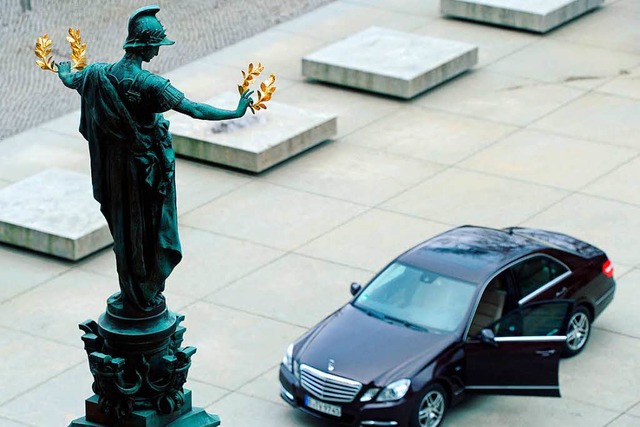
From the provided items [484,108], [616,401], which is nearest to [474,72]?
[484,108]

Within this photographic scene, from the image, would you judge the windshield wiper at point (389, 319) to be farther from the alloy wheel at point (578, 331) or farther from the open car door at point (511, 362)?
the alloy wheel at point (578, 331)

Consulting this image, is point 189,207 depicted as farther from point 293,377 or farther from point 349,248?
point 293,377

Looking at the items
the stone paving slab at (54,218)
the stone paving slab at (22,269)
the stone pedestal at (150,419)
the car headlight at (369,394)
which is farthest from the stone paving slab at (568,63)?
the stone pedestal at (150,419)

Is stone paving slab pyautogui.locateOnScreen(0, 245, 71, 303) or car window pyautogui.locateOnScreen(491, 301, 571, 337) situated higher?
car window pyautogui.locateOnScreen(491, 301, 571, 337)

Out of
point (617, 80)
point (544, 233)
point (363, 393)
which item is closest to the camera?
point (363, 393)

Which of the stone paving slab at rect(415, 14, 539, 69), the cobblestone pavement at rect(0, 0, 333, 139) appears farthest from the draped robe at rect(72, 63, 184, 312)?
the stone paving slab at rect(415, 14, 539, 69)

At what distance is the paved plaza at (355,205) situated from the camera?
15.6m

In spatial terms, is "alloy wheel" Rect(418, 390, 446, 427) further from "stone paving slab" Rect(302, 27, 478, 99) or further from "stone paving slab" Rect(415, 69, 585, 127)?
"stone paving slab" Rect(302, 27, 478, 99)

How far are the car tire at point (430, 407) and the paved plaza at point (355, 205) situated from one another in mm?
444

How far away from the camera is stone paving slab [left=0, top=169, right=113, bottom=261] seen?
18.3 meters

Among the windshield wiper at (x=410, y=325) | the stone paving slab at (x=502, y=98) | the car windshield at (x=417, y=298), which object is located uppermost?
the car windshield at (x=417, y=298)

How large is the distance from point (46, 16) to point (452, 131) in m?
8.82

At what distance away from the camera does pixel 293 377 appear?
1465cm

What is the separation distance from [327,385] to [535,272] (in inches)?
111
